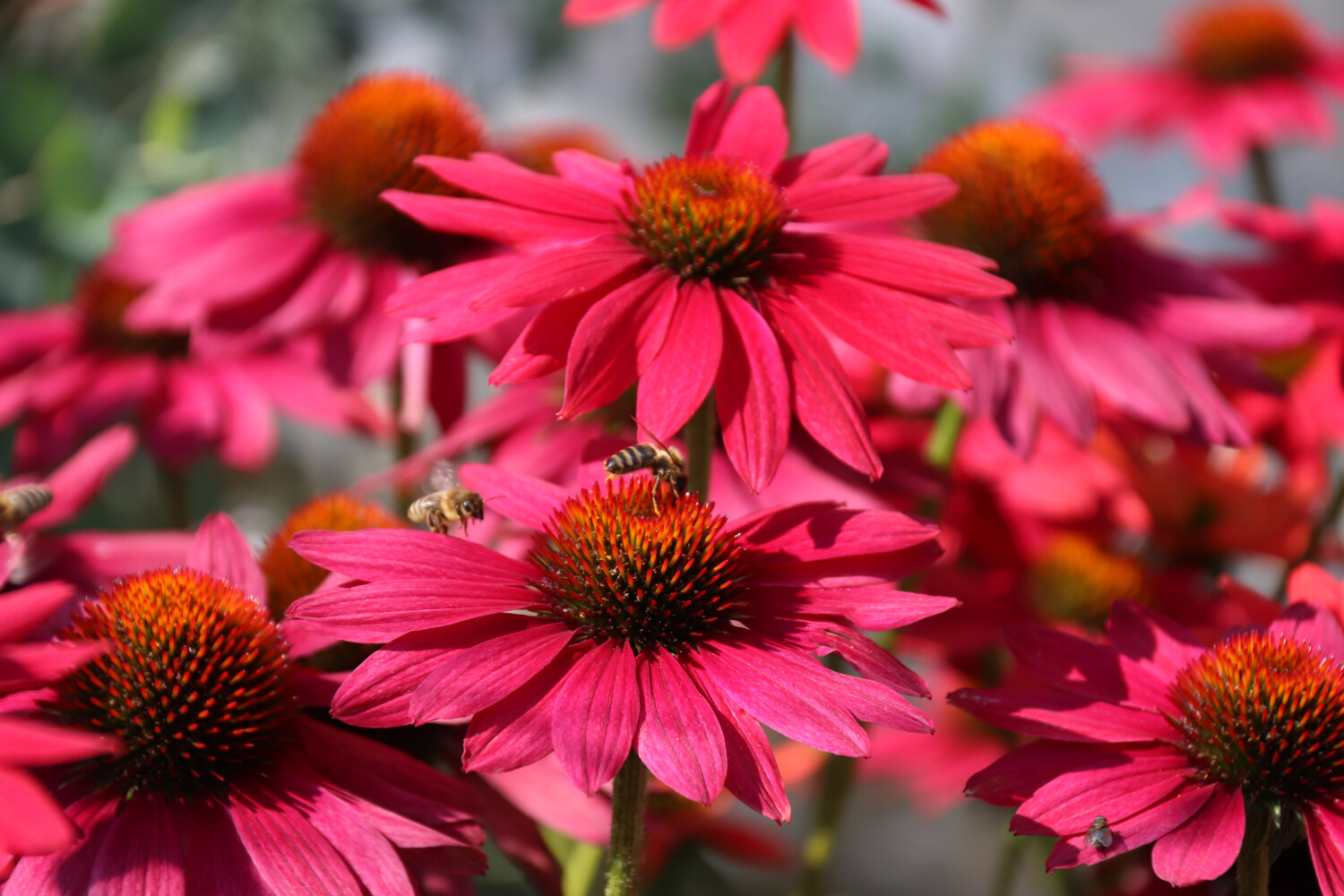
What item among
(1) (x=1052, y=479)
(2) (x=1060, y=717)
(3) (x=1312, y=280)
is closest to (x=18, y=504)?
(2) (x=1060, y=717)

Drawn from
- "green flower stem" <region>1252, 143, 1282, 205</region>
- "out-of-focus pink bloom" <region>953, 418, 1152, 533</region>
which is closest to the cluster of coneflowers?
"out-of-focus pink bloom" <region>953, 418, 1152, 533</region>

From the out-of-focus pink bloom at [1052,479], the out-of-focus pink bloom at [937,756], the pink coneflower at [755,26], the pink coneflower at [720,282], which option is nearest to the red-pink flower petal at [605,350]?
the pink coneflower at [720,282]

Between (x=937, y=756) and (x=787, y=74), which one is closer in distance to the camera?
(x=787, y=74)

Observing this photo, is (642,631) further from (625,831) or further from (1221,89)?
(1221,89)

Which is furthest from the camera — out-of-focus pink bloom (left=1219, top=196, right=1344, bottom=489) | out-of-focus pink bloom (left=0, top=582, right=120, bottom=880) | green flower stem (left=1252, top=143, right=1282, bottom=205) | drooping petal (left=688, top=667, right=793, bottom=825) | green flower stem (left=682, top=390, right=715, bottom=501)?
green flower stem (left=1252, top=143, right=1282, bottom=205)

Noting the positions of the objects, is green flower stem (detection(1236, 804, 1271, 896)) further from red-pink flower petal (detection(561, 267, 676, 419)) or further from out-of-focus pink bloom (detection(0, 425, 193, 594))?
out-of-focus pink bloom (detection(0, 425, 193, 594))

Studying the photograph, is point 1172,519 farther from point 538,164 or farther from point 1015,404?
point 538,164

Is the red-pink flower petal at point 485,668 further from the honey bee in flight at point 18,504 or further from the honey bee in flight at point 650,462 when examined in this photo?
the honey bee in flight at point 18,504
